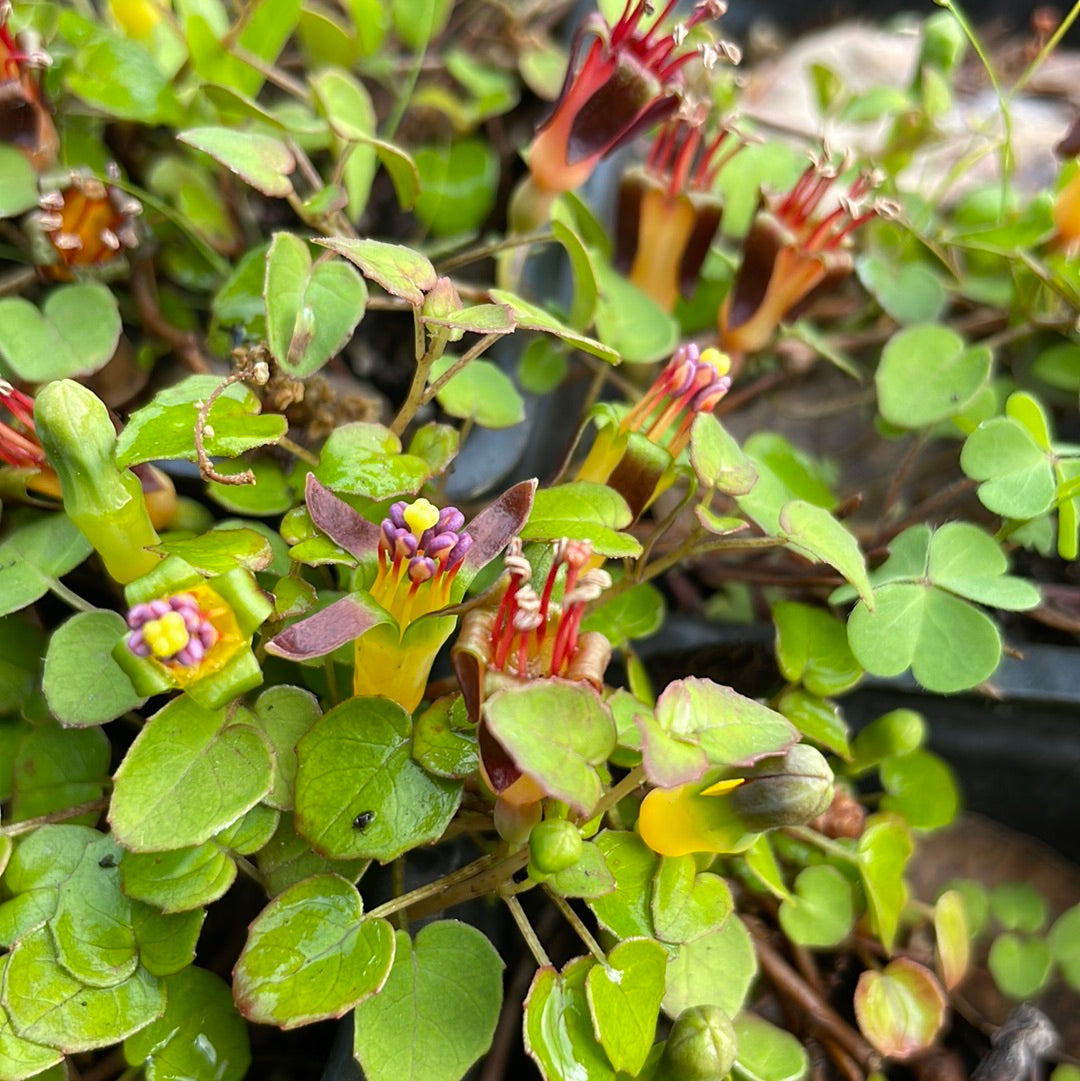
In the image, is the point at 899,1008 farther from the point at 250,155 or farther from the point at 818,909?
the point at 250,155

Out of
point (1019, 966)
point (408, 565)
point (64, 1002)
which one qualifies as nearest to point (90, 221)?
point (408, 565)

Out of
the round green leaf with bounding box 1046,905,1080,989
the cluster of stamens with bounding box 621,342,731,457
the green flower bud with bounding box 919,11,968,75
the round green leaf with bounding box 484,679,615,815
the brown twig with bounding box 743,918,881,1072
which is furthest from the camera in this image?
the green flower bud with bounding box 919,11,968,75

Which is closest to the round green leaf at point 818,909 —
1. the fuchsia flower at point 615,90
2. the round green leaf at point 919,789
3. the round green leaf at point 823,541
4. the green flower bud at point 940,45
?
the round green leaf at point 919,789

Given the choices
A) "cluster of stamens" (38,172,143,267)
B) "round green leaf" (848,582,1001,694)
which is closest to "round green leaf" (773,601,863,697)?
"round green leaf" (848,582,1001,694)

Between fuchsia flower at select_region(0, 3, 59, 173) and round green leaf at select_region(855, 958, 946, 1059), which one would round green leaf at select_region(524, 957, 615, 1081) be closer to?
round green leaf at select_region(855, 958, 946, 1059)

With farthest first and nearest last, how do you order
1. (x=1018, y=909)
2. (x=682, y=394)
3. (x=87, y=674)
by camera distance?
(x=1018, y=909) < (x=682, y=394) < (x=87, y=674)

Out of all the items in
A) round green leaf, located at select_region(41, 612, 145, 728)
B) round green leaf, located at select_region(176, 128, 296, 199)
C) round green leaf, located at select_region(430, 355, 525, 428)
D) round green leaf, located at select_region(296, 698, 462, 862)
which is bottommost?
round green leaf, located at select_region(41, 612, 145, 728)

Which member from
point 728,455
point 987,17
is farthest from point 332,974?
point 987,17
